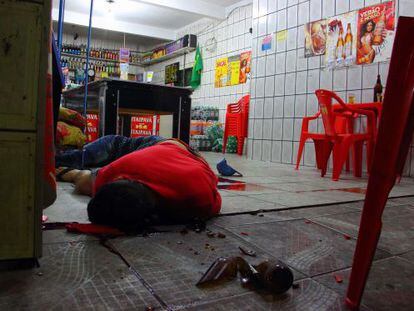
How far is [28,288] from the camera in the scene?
2.62 feet

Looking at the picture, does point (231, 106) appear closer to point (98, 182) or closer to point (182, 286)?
point (98, 182)

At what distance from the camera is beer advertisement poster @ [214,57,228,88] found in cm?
727


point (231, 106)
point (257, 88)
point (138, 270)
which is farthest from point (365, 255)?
point (231, 106)

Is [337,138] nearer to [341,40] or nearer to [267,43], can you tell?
[341,40]

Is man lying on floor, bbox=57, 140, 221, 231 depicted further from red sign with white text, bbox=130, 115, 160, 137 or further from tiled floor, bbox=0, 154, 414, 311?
red sign with white text, bbox=130, 115, 160, 137

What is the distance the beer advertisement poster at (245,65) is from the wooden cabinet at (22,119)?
599 centimetres

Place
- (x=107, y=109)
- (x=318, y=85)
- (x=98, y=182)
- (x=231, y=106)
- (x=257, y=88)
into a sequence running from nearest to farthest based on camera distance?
(x=98, y=182)
(x=107, y=109)
(x=318, y=85)
(x=257, y=88)
(x=231, y=106)

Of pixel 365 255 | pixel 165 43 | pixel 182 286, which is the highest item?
pixel 165 43

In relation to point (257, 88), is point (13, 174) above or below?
below

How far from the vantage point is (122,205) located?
3.88 ft

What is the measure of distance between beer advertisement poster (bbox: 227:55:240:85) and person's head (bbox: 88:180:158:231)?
5904mm

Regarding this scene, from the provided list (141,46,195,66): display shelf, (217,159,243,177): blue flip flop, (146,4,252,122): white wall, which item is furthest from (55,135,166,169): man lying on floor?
(141,46,195,66): display shelf

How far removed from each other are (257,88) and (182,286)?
15.3 ft

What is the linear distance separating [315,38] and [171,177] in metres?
3.67
